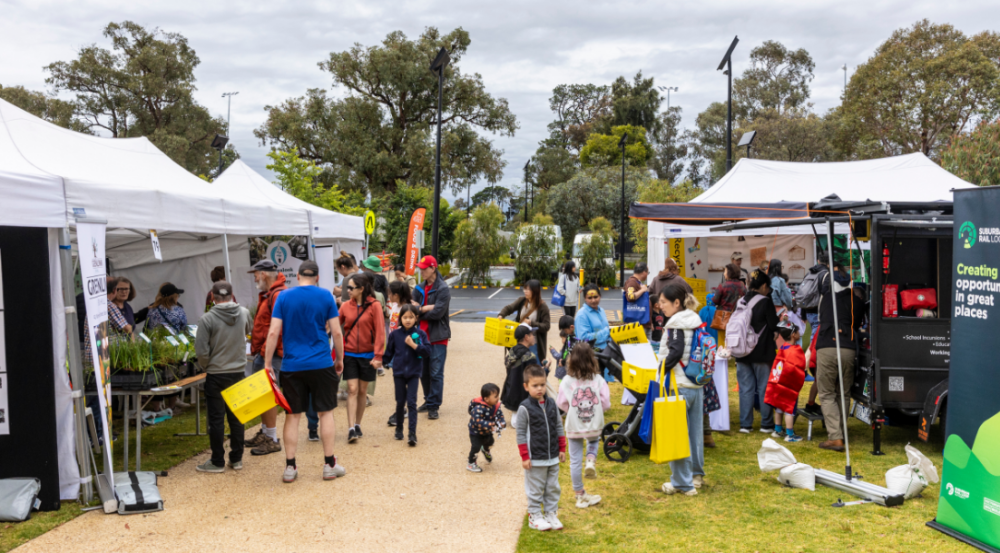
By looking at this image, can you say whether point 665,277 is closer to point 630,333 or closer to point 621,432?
point 630,333

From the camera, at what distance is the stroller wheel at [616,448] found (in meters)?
6.32

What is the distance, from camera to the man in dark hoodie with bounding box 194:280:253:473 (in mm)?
5871

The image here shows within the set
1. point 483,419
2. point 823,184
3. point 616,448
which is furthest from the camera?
point 823,184

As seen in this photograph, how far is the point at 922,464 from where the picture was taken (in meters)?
5.28

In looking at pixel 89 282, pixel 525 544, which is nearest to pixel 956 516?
pixel 525 544

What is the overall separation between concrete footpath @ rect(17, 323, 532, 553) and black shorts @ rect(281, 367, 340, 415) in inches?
25.7

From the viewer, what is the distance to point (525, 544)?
437cm

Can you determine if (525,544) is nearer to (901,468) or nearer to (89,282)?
(901,468)

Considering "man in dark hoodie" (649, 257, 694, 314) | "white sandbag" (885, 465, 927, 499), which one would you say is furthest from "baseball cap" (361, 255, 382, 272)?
"white sandbag" (885, 465, 927, 499)

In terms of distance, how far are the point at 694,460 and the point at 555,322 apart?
11.8 m

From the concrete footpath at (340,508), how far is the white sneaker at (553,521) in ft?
0.74

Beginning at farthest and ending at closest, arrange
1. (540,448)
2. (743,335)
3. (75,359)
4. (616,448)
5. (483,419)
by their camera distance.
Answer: (743,335)
(616,448)
(483,419)
(75,359)
(540,448)

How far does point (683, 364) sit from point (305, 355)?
3054 millimetres

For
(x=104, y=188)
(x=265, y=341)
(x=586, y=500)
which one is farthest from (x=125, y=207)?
(x=586, y=500)
